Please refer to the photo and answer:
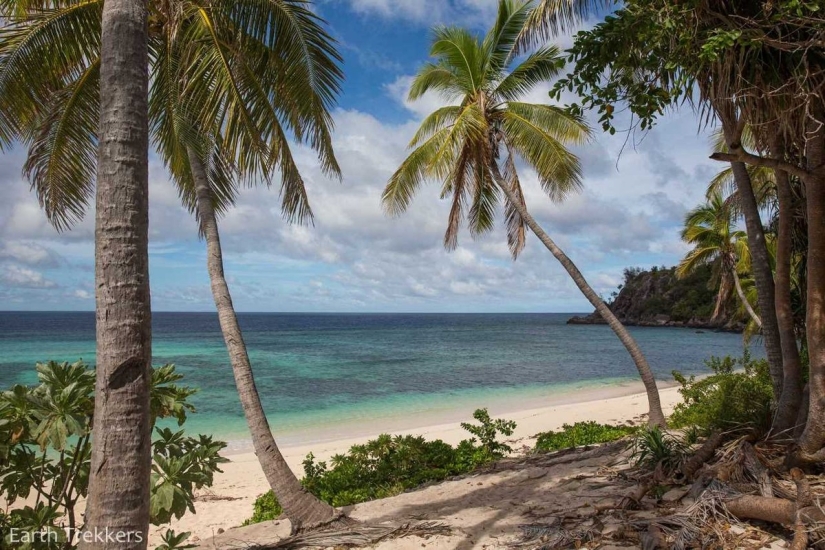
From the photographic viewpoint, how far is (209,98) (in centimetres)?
548

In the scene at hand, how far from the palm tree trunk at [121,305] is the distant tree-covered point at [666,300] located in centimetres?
6191

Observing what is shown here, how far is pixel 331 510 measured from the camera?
211 inches

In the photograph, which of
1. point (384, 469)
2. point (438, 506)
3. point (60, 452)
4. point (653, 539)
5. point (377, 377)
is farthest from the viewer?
point (377, 377)

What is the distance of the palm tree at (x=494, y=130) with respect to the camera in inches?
374

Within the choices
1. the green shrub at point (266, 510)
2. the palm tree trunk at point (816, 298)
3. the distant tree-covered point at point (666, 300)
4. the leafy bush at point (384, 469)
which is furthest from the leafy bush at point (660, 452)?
the distant tree-covered point at point (666, 300)

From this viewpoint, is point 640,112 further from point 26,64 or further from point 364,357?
point 364,357

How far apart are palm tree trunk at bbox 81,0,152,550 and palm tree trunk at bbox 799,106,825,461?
479cm

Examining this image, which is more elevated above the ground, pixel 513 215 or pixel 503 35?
pixel 503 35

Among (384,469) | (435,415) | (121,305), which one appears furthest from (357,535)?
(435,415)

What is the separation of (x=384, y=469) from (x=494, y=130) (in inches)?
257

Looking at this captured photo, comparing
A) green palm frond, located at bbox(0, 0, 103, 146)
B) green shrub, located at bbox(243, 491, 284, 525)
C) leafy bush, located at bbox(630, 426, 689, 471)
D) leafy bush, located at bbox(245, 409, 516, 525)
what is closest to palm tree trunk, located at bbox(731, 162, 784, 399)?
leafy bush, located at bbox(630, 426, 689, 471)

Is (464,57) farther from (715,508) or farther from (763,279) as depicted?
(715,508)

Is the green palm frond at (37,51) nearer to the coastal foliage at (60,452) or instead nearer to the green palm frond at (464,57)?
the coastal foliage at (60,452)

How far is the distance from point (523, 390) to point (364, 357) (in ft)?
58.2
